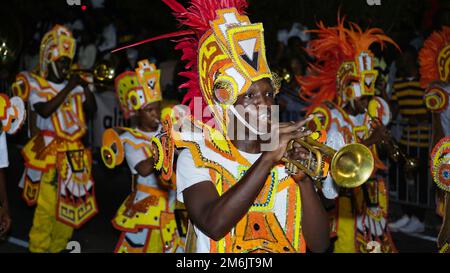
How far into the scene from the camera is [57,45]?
8.05 meters

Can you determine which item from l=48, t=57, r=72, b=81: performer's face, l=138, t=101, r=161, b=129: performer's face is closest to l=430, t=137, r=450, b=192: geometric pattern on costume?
l=138, t=101, r=161, b=129: performer's face

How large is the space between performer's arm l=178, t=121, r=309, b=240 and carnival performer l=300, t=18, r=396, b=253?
386cm

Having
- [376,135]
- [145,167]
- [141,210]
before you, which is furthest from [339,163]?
[376,135]

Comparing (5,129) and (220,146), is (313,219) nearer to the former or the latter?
(220,146)

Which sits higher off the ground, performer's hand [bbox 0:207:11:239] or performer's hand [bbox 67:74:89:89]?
performer's hand [bbox 67:74:89:89]

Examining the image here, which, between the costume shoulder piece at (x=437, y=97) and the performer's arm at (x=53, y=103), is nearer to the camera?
the costume shoulder piece at (x=437, y=97)

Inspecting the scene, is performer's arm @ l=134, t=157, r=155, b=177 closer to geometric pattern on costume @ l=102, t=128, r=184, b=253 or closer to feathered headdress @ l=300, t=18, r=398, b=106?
geometric pattern on costume @ l=102, t=128, r=184, b=253

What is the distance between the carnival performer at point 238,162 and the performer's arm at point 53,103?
4348 mm

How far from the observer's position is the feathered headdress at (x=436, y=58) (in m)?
6.81

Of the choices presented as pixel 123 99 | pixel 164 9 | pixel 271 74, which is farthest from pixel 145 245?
pixel 164 9

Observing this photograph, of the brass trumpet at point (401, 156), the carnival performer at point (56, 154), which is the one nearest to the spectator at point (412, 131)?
the brass trumpet at point (401, 156)

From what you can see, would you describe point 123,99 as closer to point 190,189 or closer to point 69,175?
point 69,175

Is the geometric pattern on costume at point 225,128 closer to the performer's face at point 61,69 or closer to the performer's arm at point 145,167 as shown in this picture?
the performer's arm at point 145,167

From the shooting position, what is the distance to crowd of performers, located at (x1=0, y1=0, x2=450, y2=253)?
3475 millimetres
